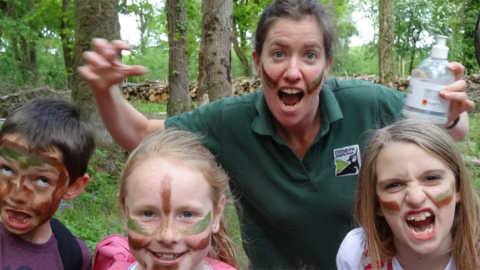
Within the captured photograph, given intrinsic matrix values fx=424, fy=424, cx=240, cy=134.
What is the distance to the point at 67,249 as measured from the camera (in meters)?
2.05

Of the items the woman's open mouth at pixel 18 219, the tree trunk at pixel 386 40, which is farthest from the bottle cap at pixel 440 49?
the tree trunk at pixel 386 40

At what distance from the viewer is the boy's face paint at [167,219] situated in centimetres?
165

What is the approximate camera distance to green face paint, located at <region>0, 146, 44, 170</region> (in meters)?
1.88

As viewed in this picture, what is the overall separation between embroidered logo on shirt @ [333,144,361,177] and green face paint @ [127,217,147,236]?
3.95 feet

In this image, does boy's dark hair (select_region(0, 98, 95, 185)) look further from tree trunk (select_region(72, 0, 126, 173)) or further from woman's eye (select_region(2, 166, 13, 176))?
tree trunk (select_region(72, 0, 126, 173))

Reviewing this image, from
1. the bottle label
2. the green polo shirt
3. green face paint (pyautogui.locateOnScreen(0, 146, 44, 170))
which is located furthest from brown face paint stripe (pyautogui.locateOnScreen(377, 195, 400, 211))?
green face paint (pyautogui.locateOnScreen(0, 146, 44, 170))

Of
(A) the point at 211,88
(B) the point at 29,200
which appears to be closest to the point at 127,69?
(B) the point at 29,200

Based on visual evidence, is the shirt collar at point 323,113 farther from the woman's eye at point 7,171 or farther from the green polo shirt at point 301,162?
the woman's eye at point 7,171

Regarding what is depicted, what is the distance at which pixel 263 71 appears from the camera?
7.95 feet

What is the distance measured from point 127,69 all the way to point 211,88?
2.58m

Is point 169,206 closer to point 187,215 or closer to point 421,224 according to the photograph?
point 187,215

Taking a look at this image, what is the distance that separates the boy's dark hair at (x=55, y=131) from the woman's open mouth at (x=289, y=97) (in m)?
1.05

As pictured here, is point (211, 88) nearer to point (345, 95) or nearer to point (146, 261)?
point (345, 95)

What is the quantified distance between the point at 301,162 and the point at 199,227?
90 centimetres
